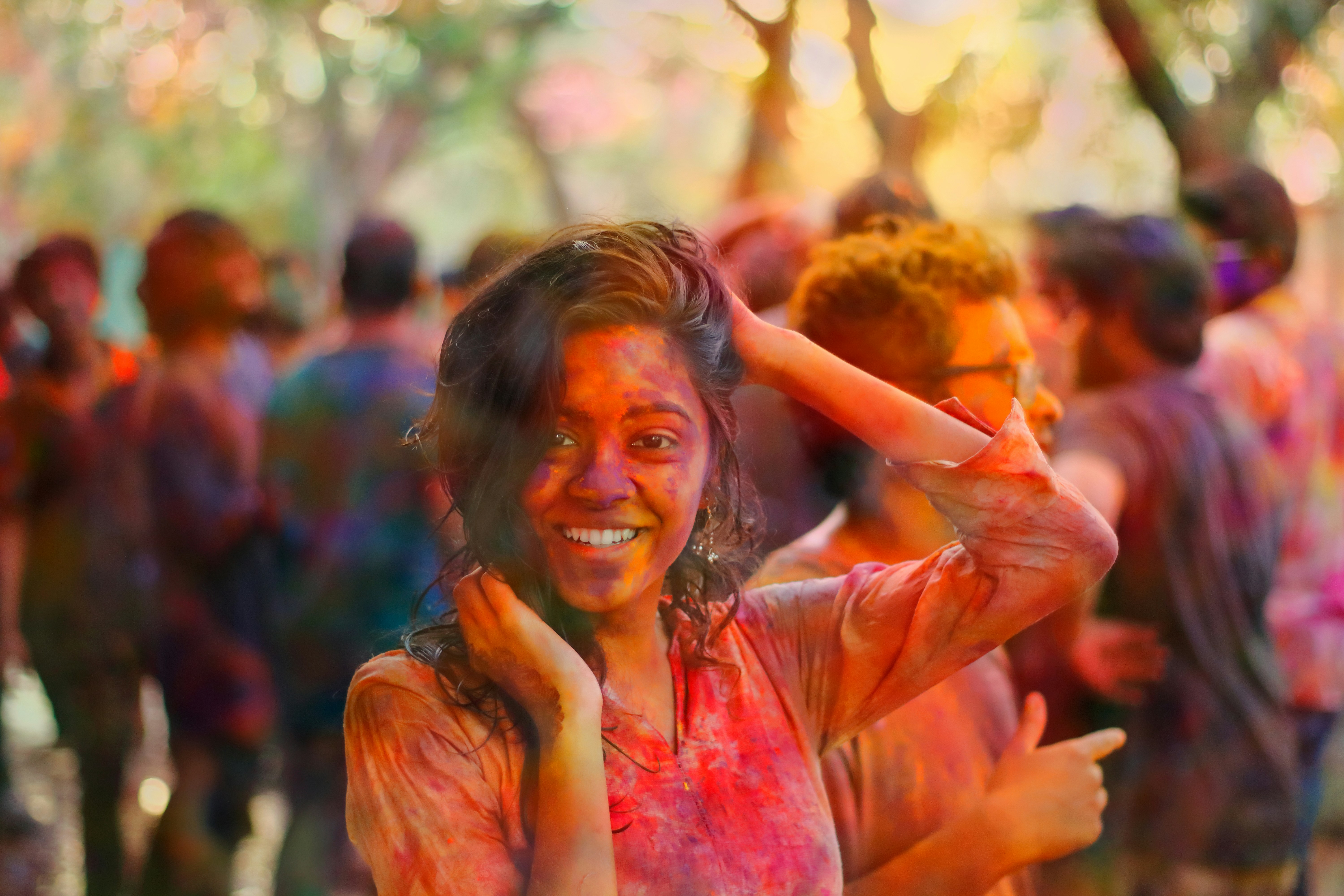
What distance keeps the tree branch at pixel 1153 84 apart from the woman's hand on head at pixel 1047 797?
13.0ft

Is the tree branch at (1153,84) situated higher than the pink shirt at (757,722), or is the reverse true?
the tree branch at (1153,84)

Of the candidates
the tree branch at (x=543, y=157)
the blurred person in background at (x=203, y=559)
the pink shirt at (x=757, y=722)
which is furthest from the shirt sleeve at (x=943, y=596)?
the tree branch at (x=543, y=157)

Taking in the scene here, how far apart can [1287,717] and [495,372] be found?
2.63 meters

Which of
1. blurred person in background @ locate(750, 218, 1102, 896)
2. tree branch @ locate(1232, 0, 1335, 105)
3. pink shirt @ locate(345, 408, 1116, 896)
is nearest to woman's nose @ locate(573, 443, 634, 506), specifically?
pink shirt @ locate(345, 408, 1116, 896)

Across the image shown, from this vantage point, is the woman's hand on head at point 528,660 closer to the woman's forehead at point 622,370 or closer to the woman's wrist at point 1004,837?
the woman's forehead at point 622,370

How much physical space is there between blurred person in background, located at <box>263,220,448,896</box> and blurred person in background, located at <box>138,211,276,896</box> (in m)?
0.30

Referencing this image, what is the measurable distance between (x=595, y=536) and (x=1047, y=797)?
74 centimetres

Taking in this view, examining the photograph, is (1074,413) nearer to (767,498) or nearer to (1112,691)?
(1112,691)

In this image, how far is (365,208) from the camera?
9.33 meters

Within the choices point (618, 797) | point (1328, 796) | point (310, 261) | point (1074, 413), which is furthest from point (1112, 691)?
point (310, 261)

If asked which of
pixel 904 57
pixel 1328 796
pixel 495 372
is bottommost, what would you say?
pixel 1328 796

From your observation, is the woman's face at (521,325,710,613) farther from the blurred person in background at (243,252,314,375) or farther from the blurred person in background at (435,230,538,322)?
the blurred person in background at (243,252,314,375)

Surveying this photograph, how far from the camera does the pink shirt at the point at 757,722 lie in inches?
42.2

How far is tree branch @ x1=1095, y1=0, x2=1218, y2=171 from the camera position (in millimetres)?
4832
